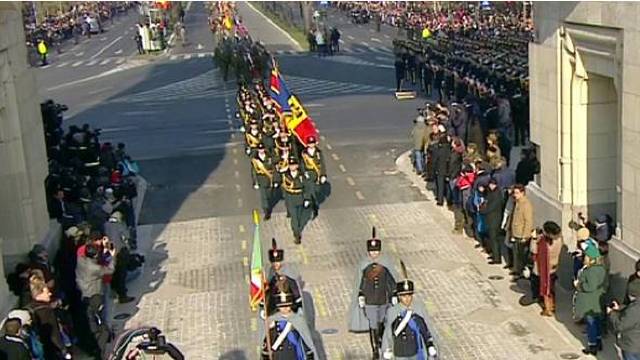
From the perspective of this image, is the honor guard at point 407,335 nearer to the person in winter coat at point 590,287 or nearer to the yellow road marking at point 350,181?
the person in winter coat at point 590,287

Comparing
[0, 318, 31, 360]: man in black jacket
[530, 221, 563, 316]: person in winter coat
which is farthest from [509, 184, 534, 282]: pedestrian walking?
[0, 318, 31, 360]: man in black jacket

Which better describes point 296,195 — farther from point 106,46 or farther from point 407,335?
point 106,46

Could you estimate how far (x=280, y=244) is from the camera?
1933 cm

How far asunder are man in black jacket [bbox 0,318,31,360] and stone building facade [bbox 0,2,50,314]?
16.2ft

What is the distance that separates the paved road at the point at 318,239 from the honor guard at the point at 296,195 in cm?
37

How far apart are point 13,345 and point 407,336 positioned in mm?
3997

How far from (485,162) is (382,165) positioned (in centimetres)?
760

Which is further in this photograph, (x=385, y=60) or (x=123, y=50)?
(x=123, y=50)

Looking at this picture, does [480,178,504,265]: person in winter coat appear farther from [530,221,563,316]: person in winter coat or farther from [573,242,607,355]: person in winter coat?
[573,242,607,355]: person in winter coat

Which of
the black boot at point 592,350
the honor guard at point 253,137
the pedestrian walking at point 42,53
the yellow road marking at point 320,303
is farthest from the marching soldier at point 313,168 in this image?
the pedestrian walking at point 42,53

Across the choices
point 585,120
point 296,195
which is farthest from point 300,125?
point 585,120

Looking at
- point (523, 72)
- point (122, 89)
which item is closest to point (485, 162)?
point (523, 72)

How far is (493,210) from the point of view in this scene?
16.4m

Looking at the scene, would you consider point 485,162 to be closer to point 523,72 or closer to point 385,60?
point 523,72
